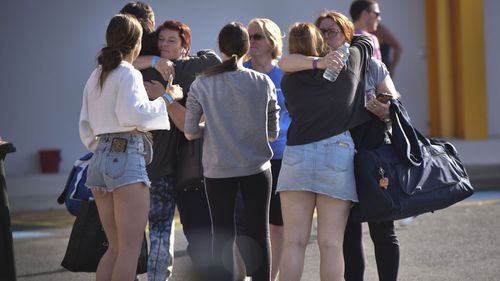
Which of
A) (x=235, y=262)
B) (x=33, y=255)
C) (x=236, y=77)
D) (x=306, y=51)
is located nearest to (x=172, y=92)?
(x=236, y=77)

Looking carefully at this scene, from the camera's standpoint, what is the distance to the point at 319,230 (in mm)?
5402

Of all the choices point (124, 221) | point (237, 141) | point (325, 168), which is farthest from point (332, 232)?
point (124, 221)

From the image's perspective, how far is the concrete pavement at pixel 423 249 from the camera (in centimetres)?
708

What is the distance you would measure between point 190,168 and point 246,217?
1.51 feet

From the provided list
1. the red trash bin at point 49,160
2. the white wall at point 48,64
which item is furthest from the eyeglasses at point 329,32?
the red trash bin at point 49,160

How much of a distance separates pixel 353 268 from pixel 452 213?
12.4 ft

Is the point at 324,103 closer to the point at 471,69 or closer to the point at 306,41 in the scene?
the point at 306,41

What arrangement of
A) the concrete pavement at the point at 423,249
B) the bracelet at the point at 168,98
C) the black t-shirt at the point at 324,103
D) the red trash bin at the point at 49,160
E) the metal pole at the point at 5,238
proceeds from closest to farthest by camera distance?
the black t-shirt at the point at 324,103
the bracelet at the point at 168,98
the metal pole at the point at 5,238
the concrete pavement at the point at 423,249
the red trash bin at the point at 49,160

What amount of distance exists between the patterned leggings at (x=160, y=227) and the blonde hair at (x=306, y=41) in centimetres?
120

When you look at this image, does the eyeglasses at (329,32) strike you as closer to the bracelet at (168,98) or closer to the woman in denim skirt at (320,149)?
the woman in denim skirt at (320,149)

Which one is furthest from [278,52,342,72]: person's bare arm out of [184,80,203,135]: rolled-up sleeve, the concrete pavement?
the concrete pavement

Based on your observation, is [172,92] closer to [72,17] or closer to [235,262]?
[235,262]

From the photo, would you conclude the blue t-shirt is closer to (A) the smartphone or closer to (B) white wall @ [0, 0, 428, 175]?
(A) the smartphone

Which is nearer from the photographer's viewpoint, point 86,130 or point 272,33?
point 86,130
